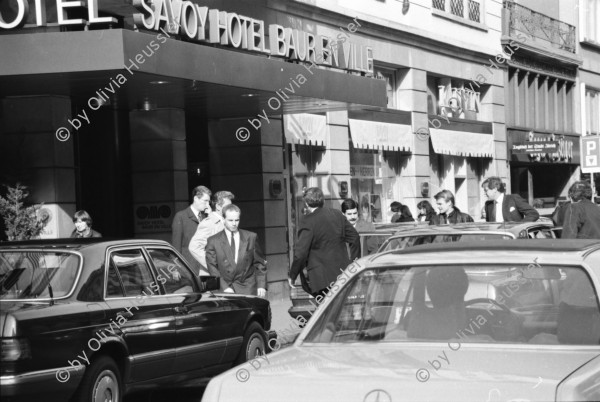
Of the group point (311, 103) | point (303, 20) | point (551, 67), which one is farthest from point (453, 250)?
point (551, 67)

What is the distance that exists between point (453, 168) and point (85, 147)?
13112mm

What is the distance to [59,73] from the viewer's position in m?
13.8

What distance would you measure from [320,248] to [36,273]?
4.16m

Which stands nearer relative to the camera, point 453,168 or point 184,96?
point 184,96

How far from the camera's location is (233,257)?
40.5 ft

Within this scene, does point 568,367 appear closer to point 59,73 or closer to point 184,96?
point 59,73

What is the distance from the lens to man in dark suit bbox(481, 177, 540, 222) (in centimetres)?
1602

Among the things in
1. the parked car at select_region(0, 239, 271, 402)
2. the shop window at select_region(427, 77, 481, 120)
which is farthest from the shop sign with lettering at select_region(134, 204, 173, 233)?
the shop window at select_region(427, 77, 481, 120)

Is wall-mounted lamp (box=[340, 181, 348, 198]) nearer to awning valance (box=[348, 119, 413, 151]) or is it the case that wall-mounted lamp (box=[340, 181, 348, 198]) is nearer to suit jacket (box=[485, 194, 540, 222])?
awning valance (box=[348, 119, 413, 151])

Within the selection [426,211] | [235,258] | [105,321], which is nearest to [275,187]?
[426,211]

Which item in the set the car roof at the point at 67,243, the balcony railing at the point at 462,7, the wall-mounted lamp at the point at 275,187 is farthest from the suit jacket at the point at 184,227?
the balcony railing at the point at 462,7

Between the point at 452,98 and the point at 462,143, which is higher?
the point at 452,98

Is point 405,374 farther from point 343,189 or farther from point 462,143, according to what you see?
point 462,143

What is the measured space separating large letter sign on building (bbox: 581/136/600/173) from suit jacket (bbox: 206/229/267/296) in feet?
58.9
